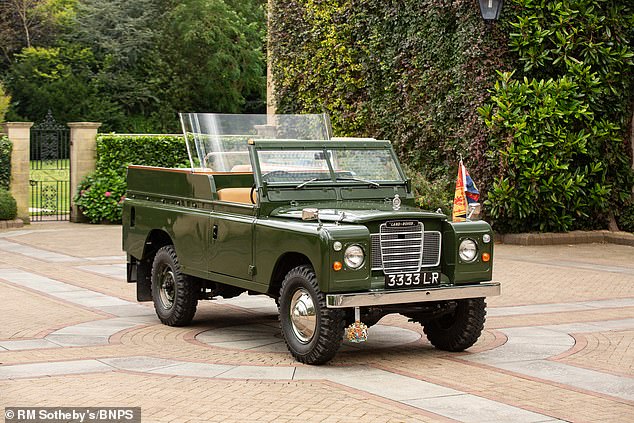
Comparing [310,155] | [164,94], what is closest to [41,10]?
[164,94]

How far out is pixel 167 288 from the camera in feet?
37.2

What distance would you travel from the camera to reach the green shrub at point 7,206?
22.7 meters

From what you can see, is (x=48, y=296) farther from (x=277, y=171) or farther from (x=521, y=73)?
(x=521, y=73)

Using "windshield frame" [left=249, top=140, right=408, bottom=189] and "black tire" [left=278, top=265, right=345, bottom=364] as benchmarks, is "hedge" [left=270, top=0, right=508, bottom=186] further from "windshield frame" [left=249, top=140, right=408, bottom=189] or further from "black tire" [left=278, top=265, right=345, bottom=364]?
"black tire" [left=278, top=265, right=345, bottom=364]

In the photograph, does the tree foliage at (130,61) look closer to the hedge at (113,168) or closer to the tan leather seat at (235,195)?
the hedge at (113,168)

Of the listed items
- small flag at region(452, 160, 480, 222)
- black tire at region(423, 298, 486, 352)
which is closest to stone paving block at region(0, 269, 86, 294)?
small flag at region(452, 160, 480, 222)

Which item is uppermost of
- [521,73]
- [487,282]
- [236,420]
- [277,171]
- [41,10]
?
[41,10]

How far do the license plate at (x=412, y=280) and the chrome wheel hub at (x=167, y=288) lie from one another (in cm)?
297

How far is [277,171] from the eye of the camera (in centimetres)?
1021

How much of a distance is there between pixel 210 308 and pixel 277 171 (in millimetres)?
2851

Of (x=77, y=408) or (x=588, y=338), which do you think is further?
(x=588, y=338)

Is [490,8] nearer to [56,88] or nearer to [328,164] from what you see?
[328,164]

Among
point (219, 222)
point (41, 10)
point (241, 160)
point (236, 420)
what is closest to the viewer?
point (236, 420)

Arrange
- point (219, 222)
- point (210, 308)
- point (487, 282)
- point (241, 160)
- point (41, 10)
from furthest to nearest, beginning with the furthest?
point (41, 10)
point (210, 308)
point (241, 160)
point (219, 222)
point (487, 282)
